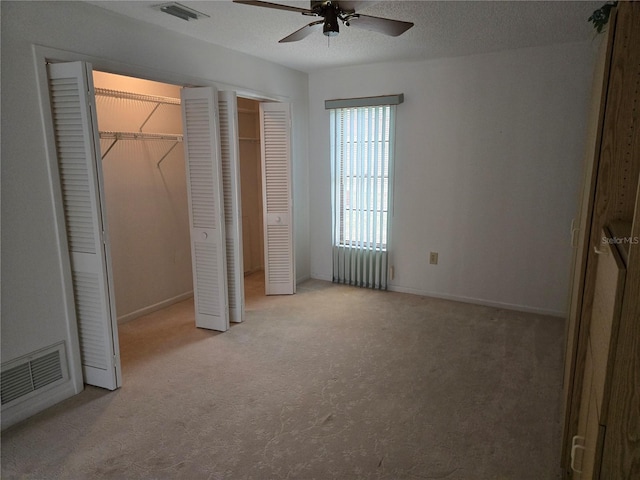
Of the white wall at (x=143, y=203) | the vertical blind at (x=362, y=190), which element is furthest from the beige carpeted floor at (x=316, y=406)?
the vertical blind at (x=362, y=190)

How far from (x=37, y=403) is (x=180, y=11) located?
251cm

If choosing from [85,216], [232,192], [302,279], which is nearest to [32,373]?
[85,216]

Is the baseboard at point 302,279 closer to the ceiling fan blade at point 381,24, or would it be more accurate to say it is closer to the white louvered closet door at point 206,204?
A: the white louvered closet door at point 206,204

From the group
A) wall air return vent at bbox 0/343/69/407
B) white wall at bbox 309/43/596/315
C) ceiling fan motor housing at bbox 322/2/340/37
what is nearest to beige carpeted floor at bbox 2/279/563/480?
wall air return vent at bbox 0/343/69/407

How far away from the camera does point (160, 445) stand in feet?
7.18

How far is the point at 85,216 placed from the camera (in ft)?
8.23

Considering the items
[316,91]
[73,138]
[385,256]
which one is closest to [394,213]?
[385,256]

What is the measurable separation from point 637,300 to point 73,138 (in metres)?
2.68

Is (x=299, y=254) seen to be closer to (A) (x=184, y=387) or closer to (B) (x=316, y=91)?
(B) (x=316, y=91)

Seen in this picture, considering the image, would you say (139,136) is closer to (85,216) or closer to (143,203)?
(143,203)

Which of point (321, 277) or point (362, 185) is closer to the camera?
point (362, 185)

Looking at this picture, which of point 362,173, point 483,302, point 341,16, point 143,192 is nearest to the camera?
point 341,16

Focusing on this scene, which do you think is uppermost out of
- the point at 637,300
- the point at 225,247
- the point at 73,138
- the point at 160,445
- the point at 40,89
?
the point at 40,89

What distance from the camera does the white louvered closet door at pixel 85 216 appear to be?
7.82ft
